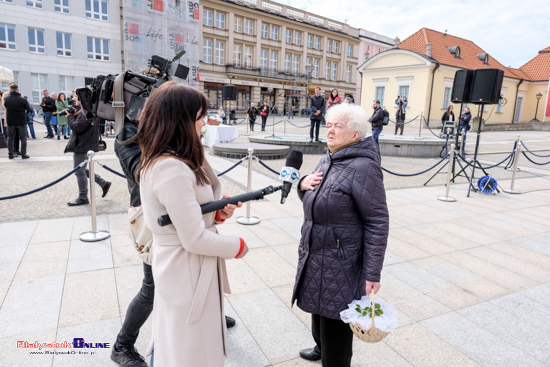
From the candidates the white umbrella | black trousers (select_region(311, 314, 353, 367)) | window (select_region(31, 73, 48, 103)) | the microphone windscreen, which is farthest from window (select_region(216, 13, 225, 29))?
black trousers (select_region(311, 314, 353, 367))

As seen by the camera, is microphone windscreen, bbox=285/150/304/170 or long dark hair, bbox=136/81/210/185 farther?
microphone windscreen, bbox=285/150/304/170

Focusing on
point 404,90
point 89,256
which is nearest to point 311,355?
point 89,256

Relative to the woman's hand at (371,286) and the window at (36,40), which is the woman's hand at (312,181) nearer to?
the woman's hand at (371,286)

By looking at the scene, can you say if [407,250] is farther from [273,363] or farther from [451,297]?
[273,363]

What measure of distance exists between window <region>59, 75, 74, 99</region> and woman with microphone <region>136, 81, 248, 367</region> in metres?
33.2

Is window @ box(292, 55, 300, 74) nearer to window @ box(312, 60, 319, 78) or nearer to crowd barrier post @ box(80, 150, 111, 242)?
window @ box(312, 60, 319, 78)

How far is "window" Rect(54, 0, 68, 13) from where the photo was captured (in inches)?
1123

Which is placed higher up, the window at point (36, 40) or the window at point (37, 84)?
the window at point (36, 40)

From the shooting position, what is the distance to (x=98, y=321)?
2.79 m

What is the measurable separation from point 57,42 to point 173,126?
34.3 meters

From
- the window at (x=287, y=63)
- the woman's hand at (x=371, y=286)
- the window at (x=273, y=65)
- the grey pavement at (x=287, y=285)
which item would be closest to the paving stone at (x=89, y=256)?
the grey pavement at (x=287, y=285)

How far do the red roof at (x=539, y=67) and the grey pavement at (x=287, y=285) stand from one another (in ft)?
121

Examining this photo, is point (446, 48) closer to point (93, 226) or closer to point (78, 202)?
point (78, 202)

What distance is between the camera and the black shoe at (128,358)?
2.27m
